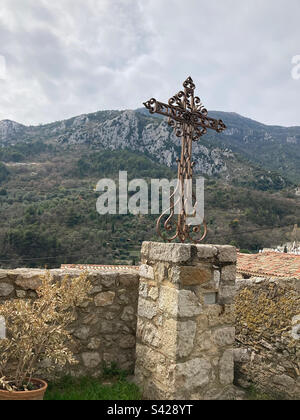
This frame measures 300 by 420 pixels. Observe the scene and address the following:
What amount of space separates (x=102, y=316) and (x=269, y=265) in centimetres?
1016

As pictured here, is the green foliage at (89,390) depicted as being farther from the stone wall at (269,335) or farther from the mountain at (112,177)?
the mountain at (112,177)

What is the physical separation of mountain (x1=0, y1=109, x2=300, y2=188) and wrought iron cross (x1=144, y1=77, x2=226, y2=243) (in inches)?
1270

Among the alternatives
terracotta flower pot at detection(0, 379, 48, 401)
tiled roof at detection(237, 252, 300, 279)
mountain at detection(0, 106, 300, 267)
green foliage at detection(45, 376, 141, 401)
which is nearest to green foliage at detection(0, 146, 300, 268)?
mountain at detection(0, 106, 300, 267)

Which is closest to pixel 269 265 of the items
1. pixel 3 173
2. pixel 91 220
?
pixel 91 220

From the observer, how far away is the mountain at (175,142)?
1539 inches

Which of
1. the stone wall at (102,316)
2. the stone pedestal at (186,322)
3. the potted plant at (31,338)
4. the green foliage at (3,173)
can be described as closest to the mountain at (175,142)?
the green foliage at (3,173)

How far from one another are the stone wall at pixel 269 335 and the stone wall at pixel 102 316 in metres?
1.14

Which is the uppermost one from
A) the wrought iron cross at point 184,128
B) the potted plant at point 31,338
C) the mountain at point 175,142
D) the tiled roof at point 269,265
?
the mountain at point 175,142

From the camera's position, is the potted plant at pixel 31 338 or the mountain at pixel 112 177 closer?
the potted plant at pixel 31 338

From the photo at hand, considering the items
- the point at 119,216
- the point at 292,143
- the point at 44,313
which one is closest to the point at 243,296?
the point at 44,313

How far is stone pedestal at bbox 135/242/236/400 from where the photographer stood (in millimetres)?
2562

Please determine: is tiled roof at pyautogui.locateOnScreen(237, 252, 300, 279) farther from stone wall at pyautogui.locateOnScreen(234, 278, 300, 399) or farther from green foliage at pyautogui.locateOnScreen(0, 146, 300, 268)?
green foliage at pyautogui.locateOnScreen(0, 146, 300, 268)
